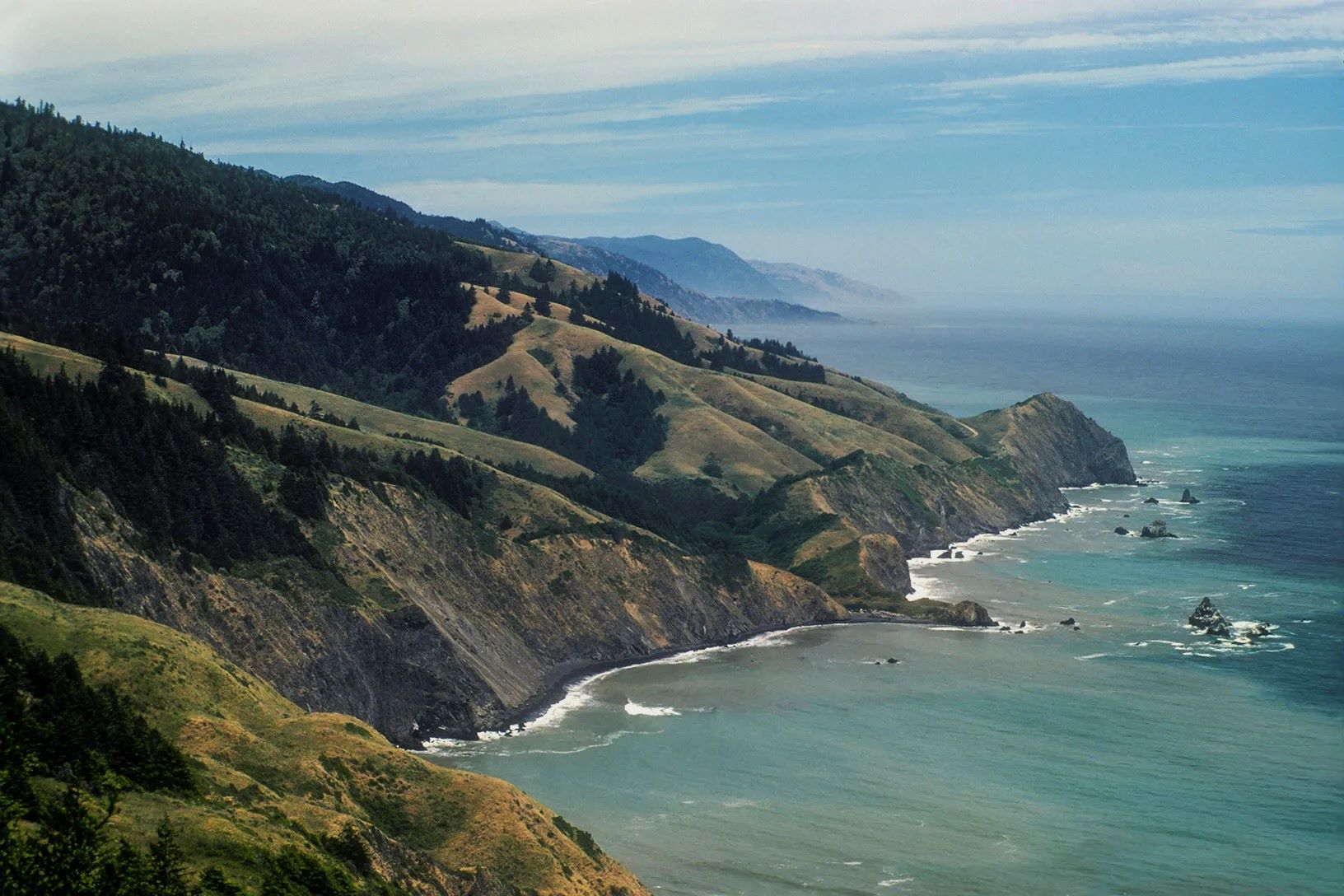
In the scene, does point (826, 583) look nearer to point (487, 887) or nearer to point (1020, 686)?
point (1020, 686)

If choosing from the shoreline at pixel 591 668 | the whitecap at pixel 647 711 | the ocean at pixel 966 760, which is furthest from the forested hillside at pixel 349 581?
the whitecap at pixel 647 711

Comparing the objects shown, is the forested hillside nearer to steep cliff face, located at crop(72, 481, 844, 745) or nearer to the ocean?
steep cliff face, located at crop(72, 481, 844, 745)

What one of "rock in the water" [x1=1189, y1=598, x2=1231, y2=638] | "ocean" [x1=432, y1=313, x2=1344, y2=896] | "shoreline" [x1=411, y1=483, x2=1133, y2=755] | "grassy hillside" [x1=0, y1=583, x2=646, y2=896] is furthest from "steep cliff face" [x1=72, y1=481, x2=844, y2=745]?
"rock in the water" [x1=1189, y1=598, x2=1231, y2=638]

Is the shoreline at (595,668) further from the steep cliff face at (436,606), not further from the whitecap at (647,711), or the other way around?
the whitecap at (647,711)

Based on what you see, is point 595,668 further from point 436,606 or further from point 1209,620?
point 1209,620

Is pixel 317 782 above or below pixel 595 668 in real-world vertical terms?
above

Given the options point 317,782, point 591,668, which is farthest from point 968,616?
point 317,782
